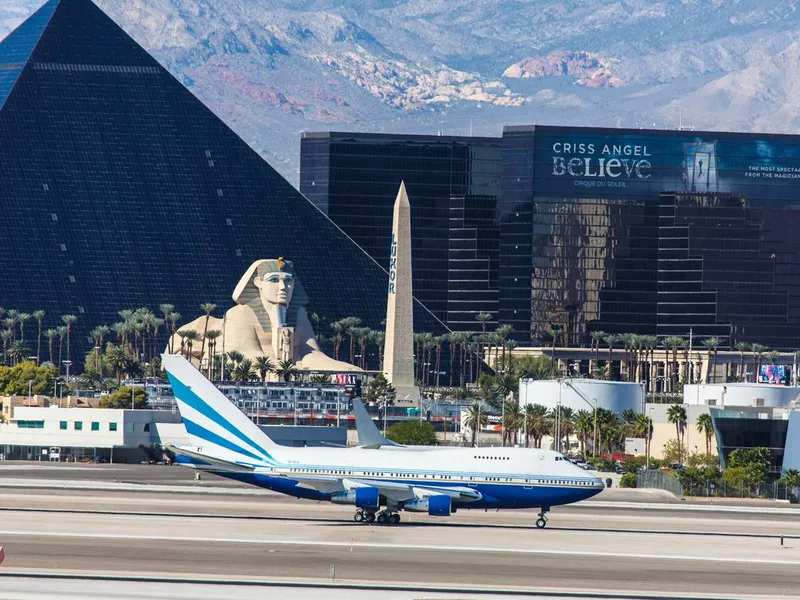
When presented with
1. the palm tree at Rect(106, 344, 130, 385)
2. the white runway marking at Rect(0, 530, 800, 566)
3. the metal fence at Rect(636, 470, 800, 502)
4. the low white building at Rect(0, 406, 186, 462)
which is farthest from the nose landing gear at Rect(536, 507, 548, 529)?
the palm tree at Rect(106, 344, 130, 385)

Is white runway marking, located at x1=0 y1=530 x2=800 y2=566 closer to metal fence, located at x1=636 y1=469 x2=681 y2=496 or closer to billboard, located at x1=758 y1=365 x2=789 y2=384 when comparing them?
metal fence, located at x1=636 y1=469 x2=681 y2=496

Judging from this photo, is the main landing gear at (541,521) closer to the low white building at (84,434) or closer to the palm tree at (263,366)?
the low white building at (84,434)

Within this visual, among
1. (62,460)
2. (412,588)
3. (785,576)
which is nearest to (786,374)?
(62,460)

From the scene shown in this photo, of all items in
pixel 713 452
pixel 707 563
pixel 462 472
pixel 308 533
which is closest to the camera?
pixel 707 563

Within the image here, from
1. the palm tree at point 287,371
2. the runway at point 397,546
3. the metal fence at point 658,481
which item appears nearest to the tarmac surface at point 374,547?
the runway at point 397,546

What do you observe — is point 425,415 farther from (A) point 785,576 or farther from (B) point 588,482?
(A) point 785,576

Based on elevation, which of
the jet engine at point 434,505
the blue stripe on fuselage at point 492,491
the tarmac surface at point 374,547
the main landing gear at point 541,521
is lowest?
the tarmac surface at point 374,547
